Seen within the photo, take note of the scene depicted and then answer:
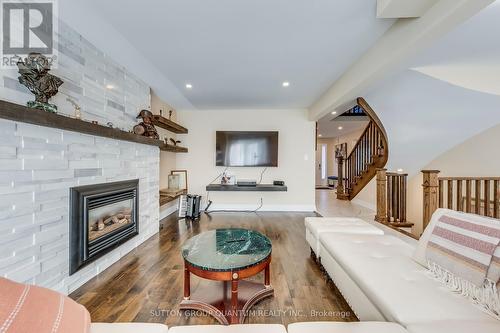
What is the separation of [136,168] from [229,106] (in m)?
2.56

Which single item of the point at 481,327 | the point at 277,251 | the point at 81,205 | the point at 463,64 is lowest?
the point at 277,251

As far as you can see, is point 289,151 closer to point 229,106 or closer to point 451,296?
point 229,106

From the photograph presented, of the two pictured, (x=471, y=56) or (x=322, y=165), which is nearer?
(x=471, y=56)

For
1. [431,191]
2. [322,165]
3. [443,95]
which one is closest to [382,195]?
[431,191]

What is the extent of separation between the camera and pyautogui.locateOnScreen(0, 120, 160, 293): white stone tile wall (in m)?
1.46

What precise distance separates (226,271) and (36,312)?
3.23ft

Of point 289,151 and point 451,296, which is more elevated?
point 289,151

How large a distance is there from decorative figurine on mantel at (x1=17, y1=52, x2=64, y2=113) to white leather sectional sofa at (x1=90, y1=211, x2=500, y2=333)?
1.59m

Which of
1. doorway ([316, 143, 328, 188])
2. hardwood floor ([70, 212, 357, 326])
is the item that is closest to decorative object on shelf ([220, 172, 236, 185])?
hardwood floor ([70, 212, 357, 326])

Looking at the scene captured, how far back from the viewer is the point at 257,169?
203 inches

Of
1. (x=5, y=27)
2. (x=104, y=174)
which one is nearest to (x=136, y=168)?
(x=104, y=174)

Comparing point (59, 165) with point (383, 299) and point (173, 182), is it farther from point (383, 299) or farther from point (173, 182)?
point (173, 182)

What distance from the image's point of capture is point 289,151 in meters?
5.14

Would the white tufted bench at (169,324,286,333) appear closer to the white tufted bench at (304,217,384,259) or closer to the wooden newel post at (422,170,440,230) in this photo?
the white tufted bench at (304,217,384,259)
